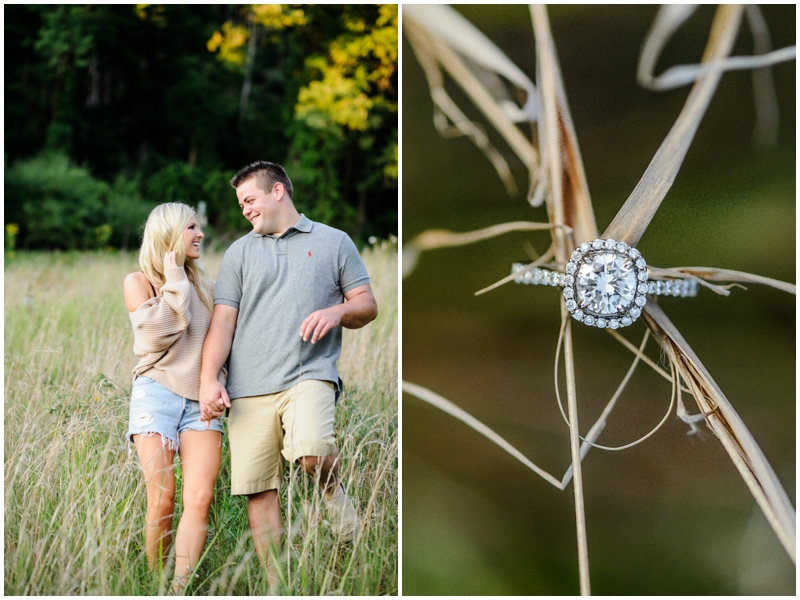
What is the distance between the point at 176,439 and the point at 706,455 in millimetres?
1323

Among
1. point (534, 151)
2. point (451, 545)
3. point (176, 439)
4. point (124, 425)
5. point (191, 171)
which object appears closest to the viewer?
point (534, 151)

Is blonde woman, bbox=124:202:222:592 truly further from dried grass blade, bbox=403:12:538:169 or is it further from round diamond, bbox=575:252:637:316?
round diamond, bbox=575:252:637:316

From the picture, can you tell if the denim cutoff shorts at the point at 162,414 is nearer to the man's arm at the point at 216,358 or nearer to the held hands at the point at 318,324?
the man's arm at the point at 216,358

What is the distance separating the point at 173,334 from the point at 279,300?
28 centimetres

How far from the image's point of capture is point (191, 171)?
20.2 ft

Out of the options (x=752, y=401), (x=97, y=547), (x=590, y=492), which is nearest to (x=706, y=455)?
(x=752, y=401)

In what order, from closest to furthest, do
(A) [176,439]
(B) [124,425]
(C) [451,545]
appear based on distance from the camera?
(C) [451,545], (A) [176,439], (B) [124,425]

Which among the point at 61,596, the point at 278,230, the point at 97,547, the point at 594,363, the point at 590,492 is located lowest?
the point at 61,596

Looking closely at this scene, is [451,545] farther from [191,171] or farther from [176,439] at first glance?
[191,171]

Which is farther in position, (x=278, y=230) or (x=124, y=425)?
(x=124, y=425)

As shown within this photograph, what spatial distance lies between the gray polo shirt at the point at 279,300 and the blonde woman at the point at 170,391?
4.2 inches

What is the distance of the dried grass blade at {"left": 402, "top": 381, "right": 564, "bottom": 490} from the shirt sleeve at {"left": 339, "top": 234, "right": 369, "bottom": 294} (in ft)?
1.17

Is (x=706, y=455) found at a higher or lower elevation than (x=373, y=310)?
lower

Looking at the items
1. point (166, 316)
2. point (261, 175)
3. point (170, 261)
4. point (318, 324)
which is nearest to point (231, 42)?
point (261, 175)
